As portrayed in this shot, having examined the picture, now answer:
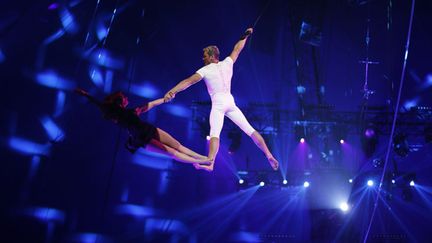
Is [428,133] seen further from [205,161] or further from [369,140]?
[205,161]

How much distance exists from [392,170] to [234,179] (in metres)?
5.11

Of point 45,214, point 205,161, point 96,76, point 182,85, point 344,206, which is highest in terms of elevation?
point 96,76

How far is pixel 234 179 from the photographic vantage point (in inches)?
501

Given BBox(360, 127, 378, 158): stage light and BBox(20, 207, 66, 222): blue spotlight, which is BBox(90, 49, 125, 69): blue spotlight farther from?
BBox(360, 127, 378, 158): stage light

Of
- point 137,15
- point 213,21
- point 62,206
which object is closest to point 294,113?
point 213,21

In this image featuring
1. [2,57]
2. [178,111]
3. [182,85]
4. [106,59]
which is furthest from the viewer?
[178,111]

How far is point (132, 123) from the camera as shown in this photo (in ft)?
17.3

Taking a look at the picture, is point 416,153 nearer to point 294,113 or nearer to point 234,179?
point 294,113

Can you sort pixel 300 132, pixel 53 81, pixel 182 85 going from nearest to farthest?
pixel 182 85 → pixel 53 81 → pixel 300 132

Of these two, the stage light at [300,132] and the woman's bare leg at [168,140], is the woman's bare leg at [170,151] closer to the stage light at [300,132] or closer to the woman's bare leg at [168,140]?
the woman's bare leg at [168,140]

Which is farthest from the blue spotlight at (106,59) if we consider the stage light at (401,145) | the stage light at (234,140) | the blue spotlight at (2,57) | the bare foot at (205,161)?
the stage light at (401,145)

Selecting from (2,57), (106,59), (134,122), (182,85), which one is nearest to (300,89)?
(106,59)

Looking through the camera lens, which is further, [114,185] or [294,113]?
[294,113]

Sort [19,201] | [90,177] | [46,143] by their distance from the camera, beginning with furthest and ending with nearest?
[90,177] → [46,143] → [19,201]
